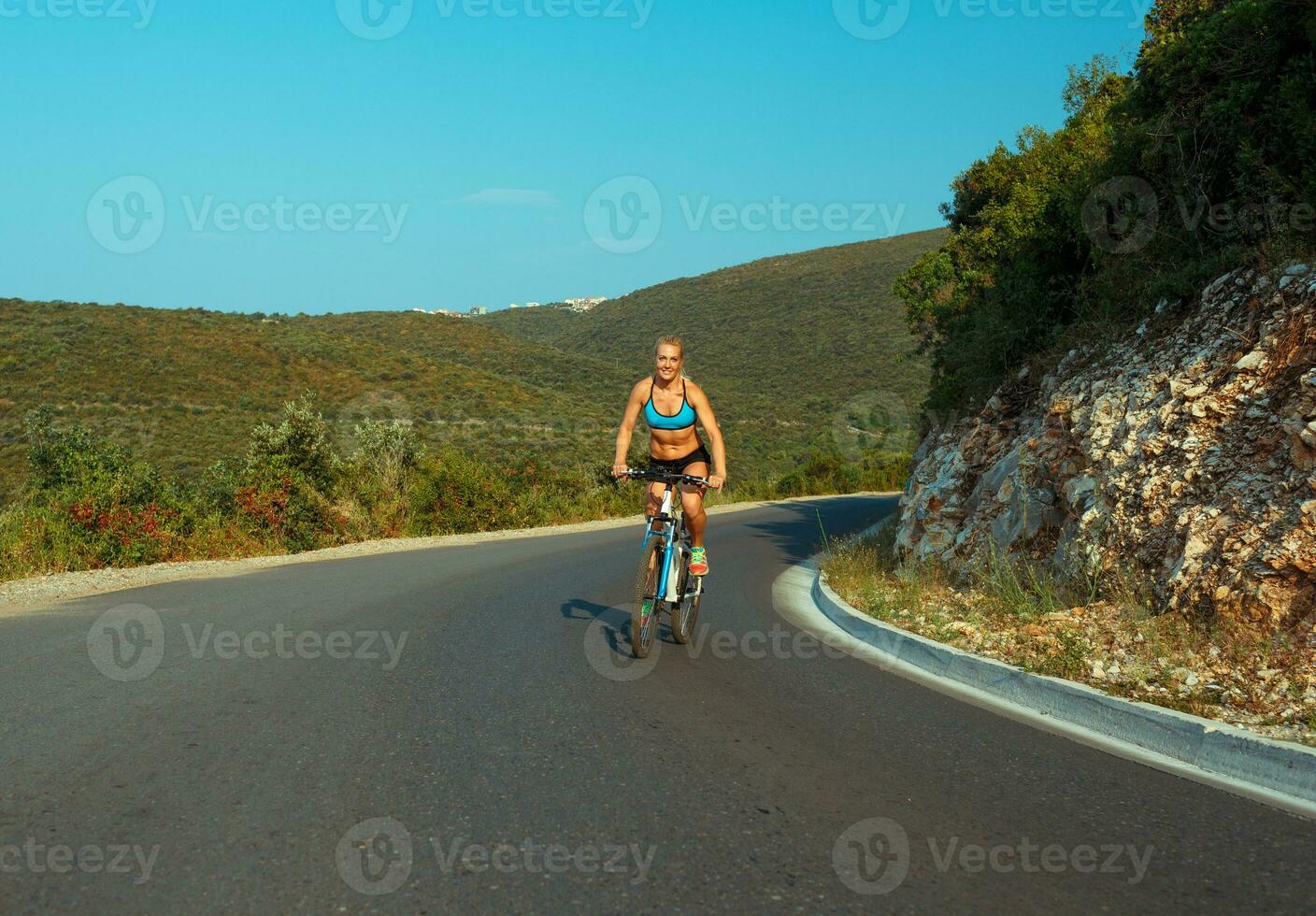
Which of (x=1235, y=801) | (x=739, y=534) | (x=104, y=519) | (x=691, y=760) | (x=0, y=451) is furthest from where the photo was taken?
(x=0, y=451)

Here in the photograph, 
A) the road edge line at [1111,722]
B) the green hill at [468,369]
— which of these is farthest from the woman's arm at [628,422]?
the green hill at [468,369]

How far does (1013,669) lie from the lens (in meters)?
6.78

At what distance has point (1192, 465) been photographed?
791 cm

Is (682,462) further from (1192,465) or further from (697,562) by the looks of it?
(1192,465)

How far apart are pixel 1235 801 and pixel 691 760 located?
2392 millimetres

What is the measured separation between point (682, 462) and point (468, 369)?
182ft

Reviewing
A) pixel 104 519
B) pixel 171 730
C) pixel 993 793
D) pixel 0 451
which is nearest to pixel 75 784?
pixel 171 730

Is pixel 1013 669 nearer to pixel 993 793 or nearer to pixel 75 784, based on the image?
pixel 993 793

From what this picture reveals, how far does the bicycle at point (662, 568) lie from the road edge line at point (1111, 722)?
1.49 metres

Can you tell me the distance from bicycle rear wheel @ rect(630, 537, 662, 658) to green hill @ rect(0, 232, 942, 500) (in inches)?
903

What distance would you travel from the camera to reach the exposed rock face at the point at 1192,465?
6.86 m

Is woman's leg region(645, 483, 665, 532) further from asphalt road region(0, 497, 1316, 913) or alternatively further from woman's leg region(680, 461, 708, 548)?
asphalt road region(0, 497, 1316, 913)

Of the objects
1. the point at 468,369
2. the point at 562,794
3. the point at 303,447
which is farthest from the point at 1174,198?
the point at 468,369

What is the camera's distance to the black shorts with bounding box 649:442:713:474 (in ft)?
27.5
